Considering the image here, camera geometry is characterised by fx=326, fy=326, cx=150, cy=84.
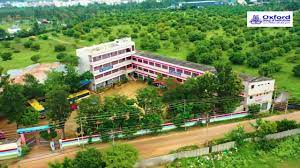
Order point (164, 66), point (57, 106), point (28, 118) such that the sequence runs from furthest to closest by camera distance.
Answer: point (164, 66)
point (28, 118)
point (57, 106)

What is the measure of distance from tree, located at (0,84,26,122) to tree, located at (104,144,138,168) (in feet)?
39.8

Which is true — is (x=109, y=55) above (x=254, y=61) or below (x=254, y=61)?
above

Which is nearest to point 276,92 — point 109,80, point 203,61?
point 203,61

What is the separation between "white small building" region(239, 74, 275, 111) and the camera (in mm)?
36656

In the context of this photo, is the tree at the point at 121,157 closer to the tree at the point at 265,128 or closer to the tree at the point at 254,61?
the tree at the point at 265,128

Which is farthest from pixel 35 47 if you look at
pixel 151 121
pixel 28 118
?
pixel 151 121

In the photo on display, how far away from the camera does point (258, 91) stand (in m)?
37.1

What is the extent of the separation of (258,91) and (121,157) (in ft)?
62.3

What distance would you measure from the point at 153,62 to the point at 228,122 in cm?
1659

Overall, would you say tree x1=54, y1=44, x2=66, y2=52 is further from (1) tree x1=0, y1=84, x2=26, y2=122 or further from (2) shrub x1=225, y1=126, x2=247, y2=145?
(2) shrub x1=225, y1=126, x2=247, y2=145

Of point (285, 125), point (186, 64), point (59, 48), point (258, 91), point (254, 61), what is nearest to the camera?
point (285, 125)

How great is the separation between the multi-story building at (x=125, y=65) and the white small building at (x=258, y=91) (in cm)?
104

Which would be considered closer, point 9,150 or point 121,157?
point 121,157

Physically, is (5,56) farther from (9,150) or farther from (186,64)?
(9,150)
